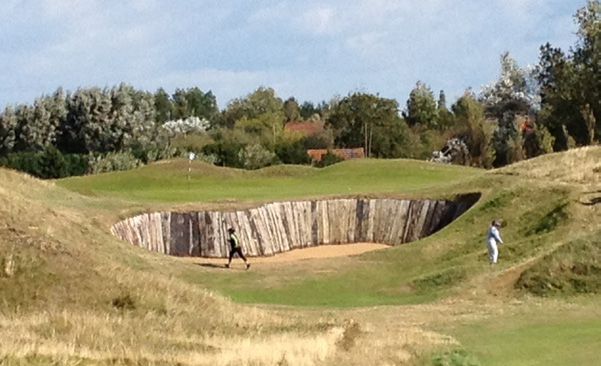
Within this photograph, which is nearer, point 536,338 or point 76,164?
point 536,338

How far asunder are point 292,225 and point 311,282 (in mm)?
10467

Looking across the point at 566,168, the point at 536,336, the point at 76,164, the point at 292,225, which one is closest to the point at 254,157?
the point at 76,164

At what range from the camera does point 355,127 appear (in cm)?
8981

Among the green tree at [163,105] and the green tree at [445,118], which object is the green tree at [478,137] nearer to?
the green tree at [445,118]

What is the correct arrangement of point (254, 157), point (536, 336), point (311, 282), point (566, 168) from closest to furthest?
1. point (536, 336)
2. point (311, 282)
3. point (566, 168)
4. point (254, 157)

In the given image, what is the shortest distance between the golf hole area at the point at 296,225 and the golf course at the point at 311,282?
0.48 m

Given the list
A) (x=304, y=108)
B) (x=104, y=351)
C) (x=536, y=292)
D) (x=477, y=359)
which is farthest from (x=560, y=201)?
(x=304, y=108)

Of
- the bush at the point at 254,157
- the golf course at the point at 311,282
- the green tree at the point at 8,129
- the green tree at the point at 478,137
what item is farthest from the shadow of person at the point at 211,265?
the green tree at the point at 8,129

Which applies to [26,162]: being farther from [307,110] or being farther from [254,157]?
[307,110]

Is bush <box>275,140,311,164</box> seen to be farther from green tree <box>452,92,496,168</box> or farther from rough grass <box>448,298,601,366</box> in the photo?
rough grass <box>448,298,601,366</box>

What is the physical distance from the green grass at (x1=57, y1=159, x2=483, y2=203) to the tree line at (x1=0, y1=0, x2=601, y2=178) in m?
8.95

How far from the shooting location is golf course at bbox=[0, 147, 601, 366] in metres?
11.8

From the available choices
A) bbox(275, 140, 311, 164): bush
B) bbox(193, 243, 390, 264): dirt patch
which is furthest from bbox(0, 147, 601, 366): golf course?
bbox(275, 140, 311, 164): bush

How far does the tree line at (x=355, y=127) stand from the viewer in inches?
2507
